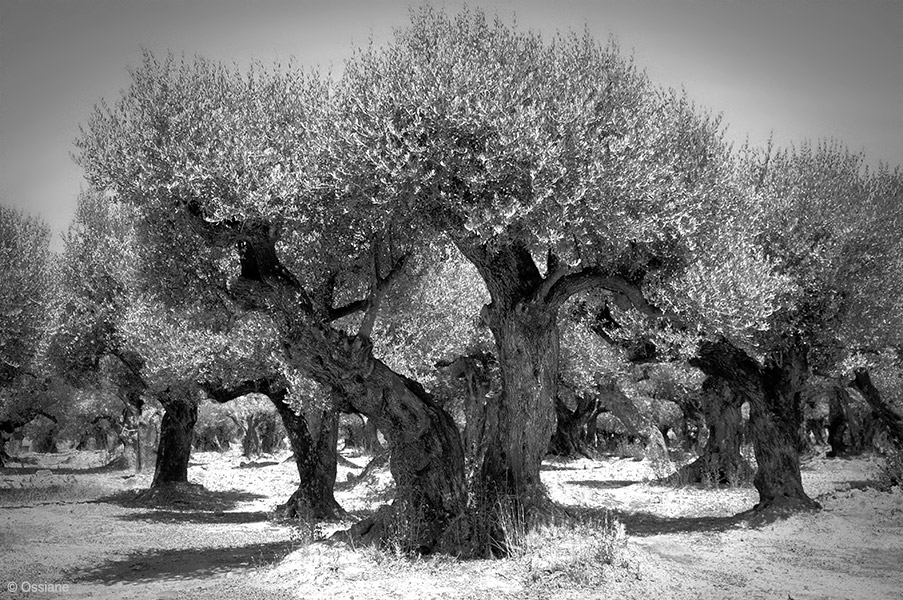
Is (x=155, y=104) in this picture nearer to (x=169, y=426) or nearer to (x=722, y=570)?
(x=722, y=570)

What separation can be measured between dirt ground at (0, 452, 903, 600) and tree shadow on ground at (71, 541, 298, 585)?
40 millimetres

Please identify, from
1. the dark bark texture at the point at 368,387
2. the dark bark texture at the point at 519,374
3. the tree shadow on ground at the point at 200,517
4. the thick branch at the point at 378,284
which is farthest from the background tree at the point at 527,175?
the tree shadow on ground at the point at 200,517

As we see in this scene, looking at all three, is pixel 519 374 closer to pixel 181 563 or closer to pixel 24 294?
pixel 181 563

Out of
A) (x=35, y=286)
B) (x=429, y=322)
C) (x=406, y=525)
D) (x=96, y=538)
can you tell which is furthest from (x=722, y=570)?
(x=35, y=286)

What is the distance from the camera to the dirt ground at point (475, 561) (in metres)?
10.0

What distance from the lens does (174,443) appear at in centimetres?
2820

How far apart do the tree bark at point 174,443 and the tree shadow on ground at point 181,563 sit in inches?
495

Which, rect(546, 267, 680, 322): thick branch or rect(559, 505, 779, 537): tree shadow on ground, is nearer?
rect(546, 267, 680, 322): thick branch

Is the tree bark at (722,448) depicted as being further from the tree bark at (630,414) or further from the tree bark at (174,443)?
the tree bark at (174,443)

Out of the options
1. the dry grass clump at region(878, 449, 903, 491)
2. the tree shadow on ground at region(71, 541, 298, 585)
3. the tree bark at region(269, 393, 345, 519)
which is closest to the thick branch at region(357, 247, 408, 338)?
the tree shadow on ground at region(71, 541, 298, 585)

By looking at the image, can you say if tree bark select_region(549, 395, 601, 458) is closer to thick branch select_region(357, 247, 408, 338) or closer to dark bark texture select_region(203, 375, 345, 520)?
dark bark texture select_region(203, 375, 345, 520)

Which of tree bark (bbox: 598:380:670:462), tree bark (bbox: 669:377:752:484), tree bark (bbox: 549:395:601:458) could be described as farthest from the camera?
tree bark (bbox: 549:395:601:458)

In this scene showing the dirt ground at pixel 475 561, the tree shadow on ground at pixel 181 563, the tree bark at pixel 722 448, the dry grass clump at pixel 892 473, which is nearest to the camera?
the dirt ground at pixel 475 561

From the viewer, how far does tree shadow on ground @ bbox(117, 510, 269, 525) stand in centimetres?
2205
